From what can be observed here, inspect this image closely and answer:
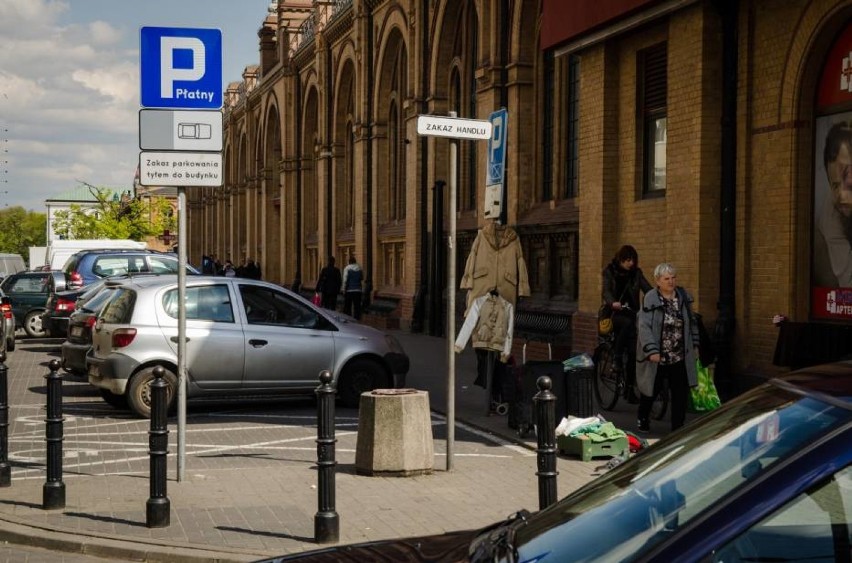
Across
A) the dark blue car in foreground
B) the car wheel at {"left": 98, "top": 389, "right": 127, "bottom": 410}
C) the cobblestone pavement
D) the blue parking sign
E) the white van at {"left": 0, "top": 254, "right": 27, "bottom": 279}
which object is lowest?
the cobblestone pavement

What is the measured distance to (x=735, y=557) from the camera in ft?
9.14

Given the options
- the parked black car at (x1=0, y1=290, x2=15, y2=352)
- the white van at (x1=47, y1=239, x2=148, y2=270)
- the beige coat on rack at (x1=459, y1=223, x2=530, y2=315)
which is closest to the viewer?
the beige coat on rack at (x1=459, y1=223, x2=530, y2=315)

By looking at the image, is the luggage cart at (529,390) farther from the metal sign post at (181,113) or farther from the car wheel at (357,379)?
the metal sign post at (181,113)

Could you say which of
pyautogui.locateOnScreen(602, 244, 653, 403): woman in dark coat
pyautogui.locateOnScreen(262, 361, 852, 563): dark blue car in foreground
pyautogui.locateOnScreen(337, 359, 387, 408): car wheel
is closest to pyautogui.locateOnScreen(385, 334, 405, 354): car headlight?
pyautogui.locateOnScreen(337, 359, 387, 408): car wheel

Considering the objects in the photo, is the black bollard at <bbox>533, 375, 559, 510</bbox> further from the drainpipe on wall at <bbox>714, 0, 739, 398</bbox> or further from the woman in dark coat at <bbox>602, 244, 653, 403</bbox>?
the drainpipe on wall at <bbox>714, 0, 739, 398</bbox>

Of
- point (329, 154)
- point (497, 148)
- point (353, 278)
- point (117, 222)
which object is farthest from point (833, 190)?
point (117, 222)

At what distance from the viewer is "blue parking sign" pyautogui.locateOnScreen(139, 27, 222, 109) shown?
31.3 feet

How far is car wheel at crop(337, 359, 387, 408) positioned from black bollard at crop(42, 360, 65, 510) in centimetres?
636

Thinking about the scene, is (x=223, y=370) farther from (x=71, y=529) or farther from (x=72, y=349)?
(x=71, y=529)

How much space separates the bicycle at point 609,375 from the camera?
13695 millimetres

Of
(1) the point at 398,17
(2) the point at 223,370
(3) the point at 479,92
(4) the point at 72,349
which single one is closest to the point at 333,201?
(1) the point at 398,17

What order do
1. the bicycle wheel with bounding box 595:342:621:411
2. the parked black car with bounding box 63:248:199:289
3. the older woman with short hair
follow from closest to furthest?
the older woman with short hair, the bicycle wheel with bounding box 595:342:621:411, the parked black car with bounding box 63:248:199:289

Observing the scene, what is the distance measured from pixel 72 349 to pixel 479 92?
405 inches

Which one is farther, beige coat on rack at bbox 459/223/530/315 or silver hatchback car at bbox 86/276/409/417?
silver hatchback car at bbox 86/276/409/417
